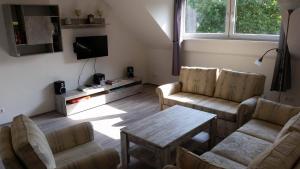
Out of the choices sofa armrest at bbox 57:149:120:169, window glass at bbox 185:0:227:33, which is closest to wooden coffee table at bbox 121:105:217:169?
sofa armrest at bbox 57:149:120:169

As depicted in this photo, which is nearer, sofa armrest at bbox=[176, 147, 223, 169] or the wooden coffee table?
sofa armrest at bbox=[176, 147, 223, 169]

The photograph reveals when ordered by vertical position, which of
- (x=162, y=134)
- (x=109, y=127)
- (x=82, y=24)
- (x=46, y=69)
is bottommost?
(x=109, y=127)

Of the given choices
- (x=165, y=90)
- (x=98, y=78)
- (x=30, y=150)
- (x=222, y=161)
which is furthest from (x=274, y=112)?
(x=98, y=78)

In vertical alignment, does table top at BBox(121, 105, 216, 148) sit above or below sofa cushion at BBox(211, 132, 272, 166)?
above

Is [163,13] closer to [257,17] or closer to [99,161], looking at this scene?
[257,17]

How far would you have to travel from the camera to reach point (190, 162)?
4.78 feet

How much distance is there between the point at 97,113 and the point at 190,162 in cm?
305

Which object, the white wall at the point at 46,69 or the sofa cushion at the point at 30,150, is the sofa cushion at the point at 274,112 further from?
the white wall at the point at 46,69

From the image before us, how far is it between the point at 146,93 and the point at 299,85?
281 cm

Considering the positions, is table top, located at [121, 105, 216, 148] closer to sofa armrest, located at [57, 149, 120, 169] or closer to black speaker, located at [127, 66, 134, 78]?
sofa armrest, located at [57, 149, 120, 169]

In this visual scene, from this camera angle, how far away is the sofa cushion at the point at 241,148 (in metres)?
2.11

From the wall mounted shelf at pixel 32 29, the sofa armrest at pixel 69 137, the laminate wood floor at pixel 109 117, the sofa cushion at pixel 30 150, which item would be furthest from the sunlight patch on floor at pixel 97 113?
the sofa cushion at pixel 30 150

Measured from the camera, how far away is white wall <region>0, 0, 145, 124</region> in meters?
3.81

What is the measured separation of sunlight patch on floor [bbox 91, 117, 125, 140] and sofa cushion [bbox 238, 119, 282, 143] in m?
1.67
